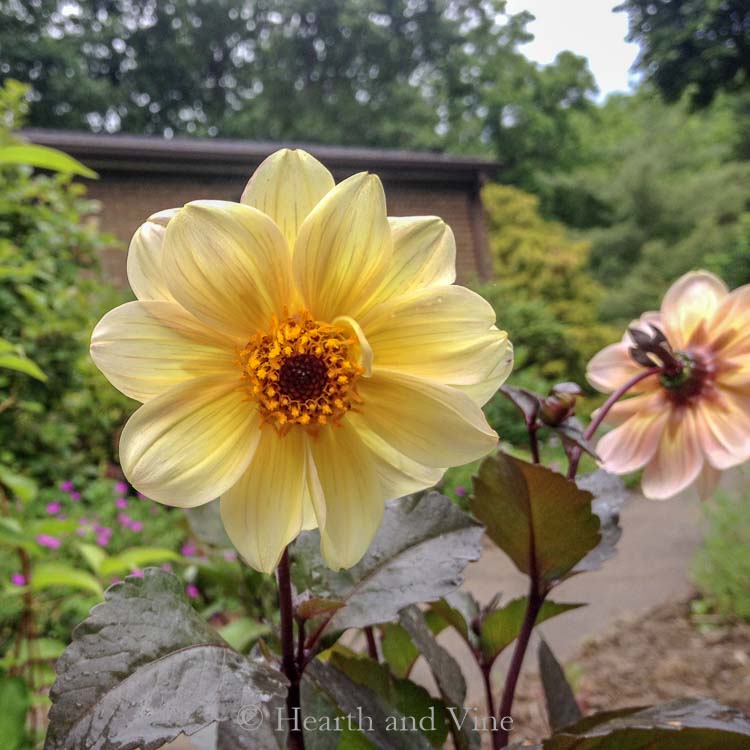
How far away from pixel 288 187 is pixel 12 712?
0.59 m

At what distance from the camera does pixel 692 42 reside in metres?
2.95

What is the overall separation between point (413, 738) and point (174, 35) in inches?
442

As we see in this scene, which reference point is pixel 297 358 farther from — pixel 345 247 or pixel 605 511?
pixel 605 511

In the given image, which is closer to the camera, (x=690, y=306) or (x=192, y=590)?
(x=690, y=306)

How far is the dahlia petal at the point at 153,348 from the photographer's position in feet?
1.32

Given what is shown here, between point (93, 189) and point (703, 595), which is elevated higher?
point (93, 189)

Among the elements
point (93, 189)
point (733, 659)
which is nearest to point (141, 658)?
point (733, 659)

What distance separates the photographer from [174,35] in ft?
32.4

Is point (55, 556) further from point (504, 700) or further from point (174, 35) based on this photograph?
point (174, 35)

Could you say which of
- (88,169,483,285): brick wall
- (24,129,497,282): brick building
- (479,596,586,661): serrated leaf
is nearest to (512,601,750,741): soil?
(479,596,586,661): serrated leaf

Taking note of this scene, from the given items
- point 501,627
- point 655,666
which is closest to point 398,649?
point 501,627

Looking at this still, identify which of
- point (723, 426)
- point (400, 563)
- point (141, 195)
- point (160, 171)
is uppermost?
point (160, 171)

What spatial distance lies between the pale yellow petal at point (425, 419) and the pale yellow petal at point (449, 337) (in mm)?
16

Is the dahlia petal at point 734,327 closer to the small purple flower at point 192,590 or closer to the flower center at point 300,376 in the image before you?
the flower center at point 300,376
